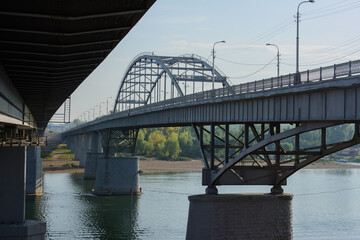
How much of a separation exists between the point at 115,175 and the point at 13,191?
40896 mm

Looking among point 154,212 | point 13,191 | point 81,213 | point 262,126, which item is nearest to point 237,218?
point 262,126

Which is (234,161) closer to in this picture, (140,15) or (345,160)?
(140,15)

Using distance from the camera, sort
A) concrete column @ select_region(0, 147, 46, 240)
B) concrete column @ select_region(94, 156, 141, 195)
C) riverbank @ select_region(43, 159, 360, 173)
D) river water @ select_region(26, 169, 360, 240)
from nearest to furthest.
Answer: concrete column @ select_region(0, 147, 46, 240), river water @ select_region(26, 169, 360, 240), concrete column @ select_region(94, 156, 141, 195), riverbank @ select_region(43, 159, 360, 173)

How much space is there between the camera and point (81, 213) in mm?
50625

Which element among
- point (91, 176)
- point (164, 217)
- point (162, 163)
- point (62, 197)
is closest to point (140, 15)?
point (164, 217)

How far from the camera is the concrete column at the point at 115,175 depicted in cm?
6881

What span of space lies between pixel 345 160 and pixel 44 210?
126688 mm

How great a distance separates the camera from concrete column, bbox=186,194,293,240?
31.1 m

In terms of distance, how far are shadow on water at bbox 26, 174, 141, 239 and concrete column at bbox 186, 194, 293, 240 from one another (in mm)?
8863

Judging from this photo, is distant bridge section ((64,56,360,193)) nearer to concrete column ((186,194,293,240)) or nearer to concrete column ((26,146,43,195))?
concrete column ((186,194,293,240))

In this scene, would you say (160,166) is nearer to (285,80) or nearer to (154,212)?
(154,212)

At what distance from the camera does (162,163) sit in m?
130

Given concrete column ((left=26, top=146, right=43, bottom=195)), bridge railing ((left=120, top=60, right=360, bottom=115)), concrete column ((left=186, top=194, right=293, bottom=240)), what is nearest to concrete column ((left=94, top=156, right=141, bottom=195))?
concrete column ((left=26, top=146, right=43, bottom=195))

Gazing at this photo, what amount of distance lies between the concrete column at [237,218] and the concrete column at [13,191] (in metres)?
8.51
